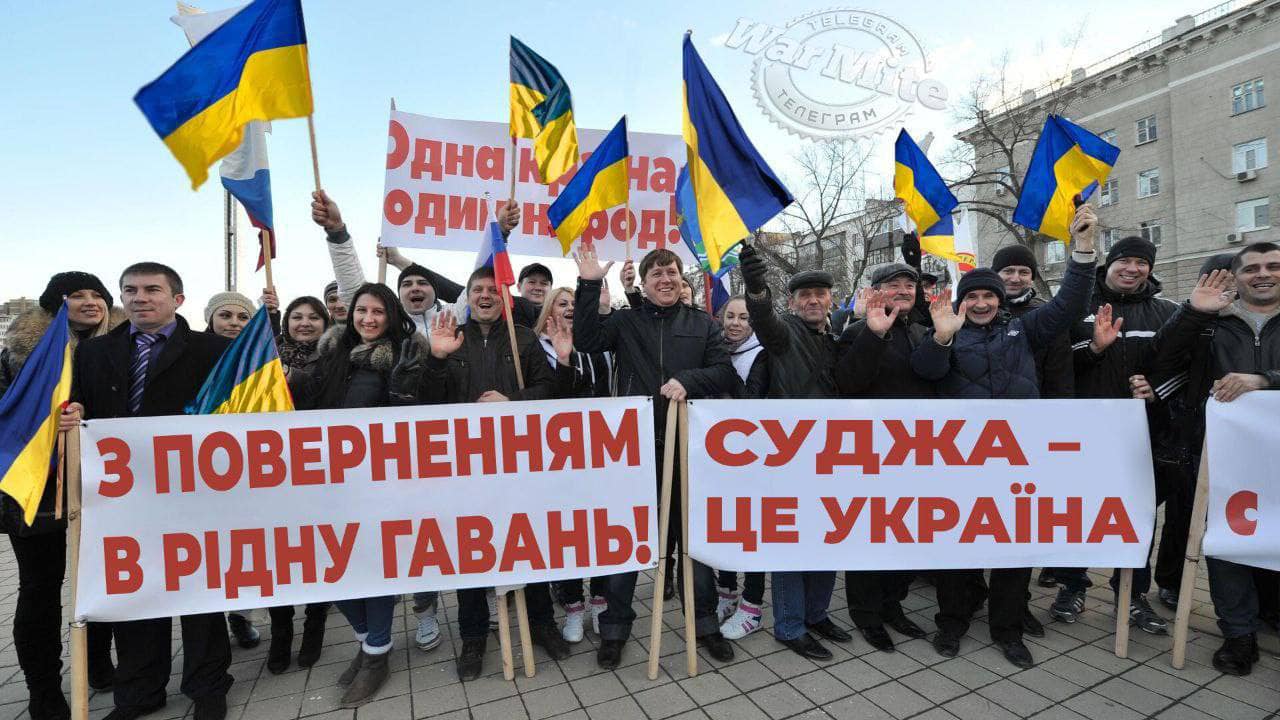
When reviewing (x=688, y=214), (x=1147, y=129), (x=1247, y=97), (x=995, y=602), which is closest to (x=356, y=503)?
(x=688, y=214)

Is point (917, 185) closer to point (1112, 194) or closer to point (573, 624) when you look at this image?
point (573, 624)

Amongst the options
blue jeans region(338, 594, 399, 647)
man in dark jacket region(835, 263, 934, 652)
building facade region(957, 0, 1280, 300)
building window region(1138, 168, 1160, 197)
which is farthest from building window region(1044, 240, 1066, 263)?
blue jeans region(338, 594, 399, 647)

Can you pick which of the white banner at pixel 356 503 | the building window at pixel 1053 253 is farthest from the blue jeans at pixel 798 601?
the building window at pixel 1053 253

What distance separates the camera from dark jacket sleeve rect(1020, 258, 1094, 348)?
334 centimetres

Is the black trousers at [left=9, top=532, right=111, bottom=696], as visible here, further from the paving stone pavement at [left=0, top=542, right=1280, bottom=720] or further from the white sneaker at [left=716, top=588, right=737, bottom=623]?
the white sneaker at [left=716, top=588, right=737, bottom=623]

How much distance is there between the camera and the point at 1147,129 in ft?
104

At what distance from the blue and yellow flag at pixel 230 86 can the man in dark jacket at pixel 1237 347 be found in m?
4.98

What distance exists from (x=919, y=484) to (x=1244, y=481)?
1606mm

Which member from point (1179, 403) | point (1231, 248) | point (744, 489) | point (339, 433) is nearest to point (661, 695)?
point (744, 489)

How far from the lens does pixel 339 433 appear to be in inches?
117

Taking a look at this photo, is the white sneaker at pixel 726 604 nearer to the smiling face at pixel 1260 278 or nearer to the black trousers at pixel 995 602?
the black trousers at pixel 995 602

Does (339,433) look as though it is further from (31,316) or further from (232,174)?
(31,316)

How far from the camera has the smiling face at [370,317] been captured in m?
3.37

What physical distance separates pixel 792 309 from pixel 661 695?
7.71 feet
